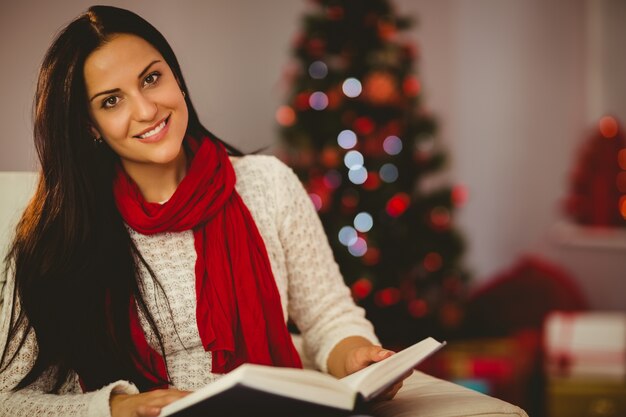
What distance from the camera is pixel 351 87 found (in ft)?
9.50

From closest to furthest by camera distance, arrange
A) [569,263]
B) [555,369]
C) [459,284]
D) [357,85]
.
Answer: [555,369], [357,85], [459,284], [569,263]

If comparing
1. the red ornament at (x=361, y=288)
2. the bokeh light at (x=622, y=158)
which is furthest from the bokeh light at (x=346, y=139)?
the bokeh light at (x=622, y=158)

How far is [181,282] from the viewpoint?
1328 millimetres

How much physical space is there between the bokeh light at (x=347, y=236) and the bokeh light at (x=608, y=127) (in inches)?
53.8

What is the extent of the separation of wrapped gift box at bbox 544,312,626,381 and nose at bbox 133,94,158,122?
198 cm

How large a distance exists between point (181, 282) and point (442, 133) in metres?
2.67

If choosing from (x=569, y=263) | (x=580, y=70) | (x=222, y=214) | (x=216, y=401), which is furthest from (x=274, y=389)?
(x=580, y=70)

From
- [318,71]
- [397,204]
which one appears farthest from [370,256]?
[318,71]

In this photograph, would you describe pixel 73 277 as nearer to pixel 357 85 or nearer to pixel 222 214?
pixel 222 214

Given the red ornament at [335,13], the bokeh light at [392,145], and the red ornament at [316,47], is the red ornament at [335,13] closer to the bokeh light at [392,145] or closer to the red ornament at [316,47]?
the red ornament at [316,47]

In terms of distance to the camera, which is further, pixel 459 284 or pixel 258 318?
pixel 459 284

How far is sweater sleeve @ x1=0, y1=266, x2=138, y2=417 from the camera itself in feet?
3.68

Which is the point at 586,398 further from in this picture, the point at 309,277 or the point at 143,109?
the point at 143,109

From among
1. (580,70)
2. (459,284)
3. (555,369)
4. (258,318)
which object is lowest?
(555,369)
